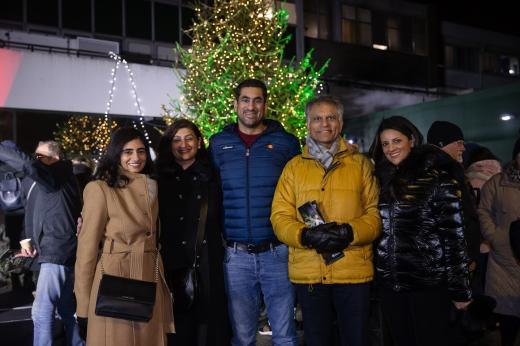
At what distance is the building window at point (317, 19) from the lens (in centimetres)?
2047

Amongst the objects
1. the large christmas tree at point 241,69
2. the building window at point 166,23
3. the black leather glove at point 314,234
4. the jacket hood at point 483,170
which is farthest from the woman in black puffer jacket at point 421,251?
the building window at point 166,23

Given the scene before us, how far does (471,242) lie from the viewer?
12.1ft

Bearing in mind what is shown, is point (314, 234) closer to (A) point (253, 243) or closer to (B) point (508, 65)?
(A) point (253, 243)

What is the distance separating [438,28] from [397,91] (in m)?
5.07

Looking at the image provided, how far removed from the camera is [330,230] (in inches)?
133

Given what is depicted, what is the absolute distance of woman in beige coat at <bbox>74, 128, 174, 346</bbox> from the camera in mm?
3472

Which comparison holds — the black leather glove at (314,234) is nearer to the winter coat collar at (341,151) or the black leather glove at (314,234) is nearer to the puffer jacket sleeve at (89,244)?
the winter coat collar at (341,151)

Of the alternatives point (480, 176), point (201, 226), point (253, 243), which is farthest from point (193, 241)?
point (480, 176)

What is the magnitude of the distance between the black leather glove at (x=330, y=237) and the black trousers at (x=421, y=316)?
65 cm

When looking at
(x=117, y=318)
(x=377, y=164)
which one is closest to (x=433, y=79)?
(x=377, y=164)

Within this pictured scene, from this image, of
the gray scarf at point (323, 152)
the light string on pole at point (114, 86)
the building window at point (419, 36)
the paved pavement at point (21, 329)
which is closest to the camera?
the gray scarf at point (323, 152)

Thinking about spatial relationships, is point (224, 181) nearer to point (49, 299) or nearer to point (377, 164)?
point (377, 164)

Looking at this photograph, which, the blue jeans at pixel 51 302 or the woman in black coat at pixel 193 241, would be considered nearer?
the woman in black coat at pixel 193 241

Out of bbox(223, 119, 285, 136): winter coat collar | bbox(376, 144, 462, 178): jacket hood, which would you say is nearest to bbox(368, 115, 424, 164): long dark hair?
bbox(376, 144, 462, 178): jacket hood
